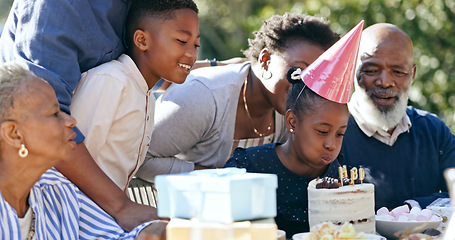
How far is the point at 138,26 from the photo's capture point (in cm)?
286

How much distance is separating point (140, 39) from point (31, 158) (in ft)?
3.15

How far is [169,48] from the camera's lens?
2.80 meters

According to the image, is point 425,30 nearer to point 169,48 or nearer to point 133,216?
point 169,48

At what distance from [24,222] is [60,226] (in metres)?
0.15

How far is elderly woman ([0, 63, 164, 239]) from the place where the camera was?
2.00 m

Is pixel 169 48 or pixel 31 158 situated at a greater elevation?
pixel 169 48

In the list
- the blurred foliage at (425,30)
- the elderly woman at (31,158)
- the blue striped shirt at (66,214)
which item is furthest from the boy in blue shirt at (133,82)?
the blurred foliage at (425,30)

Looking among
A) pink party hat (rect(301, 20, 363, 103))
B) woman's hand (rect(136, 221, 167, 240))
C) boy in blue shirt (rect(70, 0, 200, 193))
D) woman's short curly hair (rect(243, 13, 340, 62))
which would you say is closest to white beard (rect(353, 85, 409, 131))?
woman's short curly hair (rect(243, 13, 340, 62))

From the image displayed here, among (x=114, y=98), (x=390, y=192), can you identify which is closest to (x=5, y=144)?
(x=114, y=98)

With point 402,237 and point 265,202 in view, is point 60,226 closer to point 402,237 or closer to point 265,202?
point 265,202

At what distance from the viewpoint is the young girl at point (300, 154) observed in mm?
2711

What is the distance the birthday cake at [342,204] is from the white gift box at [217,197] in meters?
0.55

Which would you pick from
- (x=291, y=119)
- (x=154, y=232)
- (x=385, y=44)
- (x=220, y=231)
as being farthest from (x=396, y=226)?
(x=385, y=44)

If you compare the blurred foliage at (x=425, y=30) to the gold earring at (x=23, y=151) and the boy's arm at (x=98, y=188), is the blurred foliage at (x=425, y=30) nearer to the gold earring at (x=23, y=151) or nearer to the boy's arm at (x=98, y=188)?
the boy's arm at (x=98, y=188)
